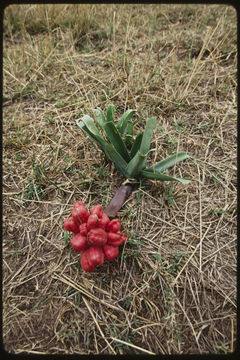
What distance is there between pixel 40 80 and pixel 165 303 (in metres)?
2.18

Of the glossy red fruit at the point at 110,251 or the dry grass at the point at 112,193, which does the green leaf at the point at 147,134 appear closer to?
the dry grass at the point at 112,193

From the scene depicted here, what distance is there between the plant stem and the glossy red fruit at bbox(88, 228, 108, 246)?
27 centimetres

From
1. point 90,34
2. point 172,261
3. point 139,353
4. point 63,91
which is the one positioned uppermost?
point 90,34

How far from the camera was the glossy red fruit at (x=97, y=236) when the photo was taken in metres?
1.40

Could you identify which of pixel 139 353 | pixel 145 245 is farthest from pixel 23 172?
pixel 139 353

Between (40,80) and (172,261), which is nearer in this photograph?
(172,261)

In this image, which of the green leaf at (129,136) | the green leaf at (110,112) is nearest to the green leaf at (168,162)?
the green leaf at (129,136)

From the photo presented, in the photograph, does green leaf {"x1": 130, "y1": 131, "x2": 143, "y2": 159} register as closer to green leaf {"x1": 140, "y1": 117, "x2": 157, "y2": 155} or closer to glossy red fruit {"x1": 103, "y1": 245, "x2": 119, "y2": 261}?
green leaf {"x1": 140, "y1": 117, "x2": 157, "y2": 155}

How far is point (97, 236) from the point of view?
1.40 meters

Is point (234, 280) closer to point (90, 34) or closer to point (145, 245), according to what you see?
point (145, 245)

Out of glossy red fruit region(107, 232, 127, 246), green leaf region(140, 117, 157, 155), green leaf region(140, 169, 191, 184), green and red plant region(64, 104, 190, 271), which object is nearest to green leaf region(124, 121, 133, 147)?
green and red plant region(64, 104, 190, 271)

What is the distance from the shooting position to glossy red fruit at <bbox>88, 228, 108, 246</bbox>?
4.59ft

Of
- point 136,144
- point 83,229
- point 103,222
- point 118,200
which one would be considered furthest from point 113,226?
point 136,144

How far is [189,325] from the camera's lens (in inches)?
58.5
